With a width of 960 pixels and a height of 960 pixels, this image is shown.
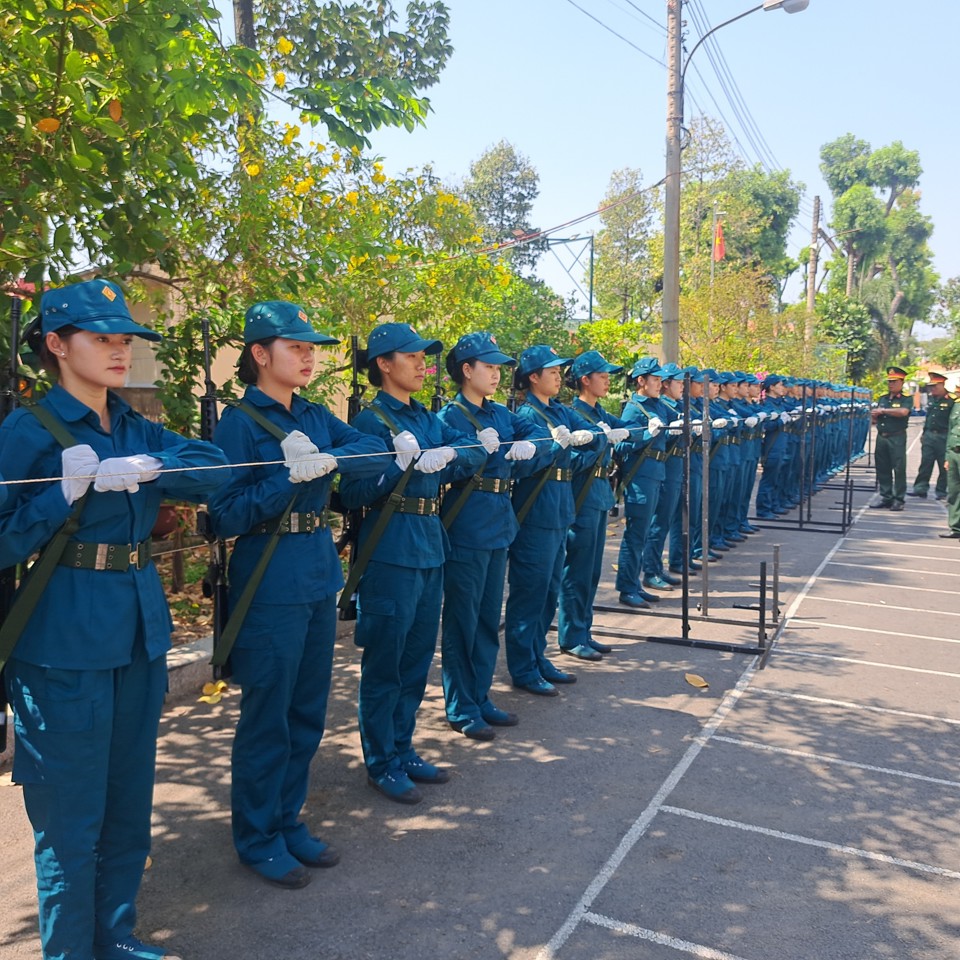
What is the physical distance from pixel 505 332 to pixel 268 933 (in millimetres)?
9715

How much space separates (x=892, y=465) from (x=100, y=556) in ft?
51.0

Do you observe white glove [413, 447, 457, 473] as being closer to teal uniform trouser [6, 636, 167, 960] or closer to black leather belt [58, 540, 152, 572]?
black leather belt [58, 540, 152, 572]

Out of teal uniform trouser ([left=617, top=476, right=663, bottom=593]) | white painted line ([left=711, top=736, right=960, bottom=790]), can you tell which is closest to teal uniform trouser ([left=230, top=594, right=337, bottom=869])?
white painted line ([left=711, top=736, right=960, bottom=790])

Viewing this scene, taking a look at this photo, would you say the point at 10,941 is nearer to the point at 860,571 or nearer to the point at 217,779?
the point at 217,779

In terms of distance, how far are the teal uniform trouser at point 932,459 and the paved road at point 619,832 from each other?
37.5 ft

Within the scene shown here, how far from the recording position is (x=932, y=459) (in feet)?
56.6

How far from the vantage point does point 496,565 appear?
16.6ft

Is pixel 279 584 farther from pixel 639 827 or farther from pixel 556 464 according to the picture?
pixel 556 464

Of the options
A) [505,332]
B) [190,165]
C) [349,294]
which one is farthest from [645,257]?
[190,165]

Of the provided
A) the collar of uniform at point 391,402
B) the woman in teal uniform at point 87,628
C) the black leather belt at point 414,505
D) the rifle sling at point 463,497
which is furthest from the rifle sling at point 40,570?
the rifle sling at point 463,497

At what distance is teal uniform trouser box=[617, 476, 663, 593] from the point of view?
320 inches

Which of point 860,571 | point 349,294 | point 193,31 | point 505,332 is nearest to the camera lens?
point 193,31

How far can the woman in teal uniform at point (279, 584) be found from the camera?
11.3 ft

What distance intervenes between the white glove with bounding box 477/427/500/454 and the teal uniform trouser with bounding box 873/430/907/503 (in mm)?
12392
